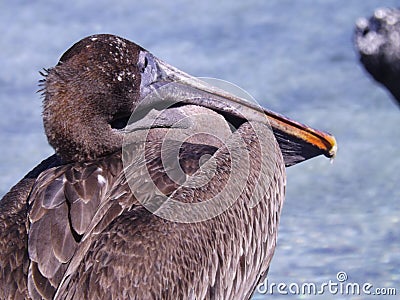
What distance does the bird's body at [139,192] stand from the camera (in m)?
2.84

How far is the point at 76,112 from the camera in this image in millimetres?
3348

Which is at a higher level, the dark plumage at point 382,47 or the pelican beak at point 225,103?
the pelican beak at point 225,103

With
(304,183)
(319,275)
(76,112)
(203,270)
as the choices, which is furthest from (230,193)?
(304,183)

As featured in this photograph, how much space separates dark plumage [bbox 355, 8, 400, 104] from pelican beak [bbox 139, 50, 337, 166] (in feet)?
6.93

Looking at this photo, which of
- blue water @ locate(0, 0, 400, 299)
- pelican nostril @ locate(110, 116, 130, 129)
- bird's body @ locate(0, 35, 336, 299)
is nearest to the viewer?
bird's body @ locate(0, 35, 336, 299)

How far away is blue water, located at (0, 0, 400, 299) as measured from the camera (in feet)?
14.9

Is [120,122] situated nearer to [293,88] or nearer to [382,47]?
[382,47]

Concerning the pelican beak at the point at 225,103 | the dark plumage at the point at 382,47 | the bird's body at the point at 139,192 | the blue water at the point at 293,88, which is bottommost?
the dark plumage at the point at 382,47

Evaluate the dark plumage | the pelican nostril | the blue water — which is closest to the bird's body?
the pelican nostril

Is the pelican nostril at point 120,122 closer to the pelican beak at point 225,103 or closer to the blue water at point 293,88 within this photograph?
the pelican beak at point 225,103

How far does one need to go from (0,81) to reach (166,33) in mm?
1160

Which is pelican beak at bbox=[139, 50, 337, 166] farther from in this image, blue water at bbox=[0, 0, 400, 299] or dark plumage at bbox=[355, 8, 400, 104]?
dark plumage at bbox=[355, 8, 400, 104]

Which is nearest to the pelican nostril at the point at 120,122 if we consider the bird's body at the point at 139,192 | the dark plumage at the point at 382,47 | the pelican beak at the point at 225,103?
the bird's body at the point at 139,192

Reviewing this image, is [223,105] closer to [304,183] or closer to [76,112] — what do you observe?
[76,112]
